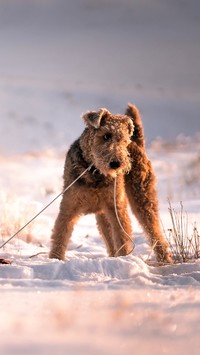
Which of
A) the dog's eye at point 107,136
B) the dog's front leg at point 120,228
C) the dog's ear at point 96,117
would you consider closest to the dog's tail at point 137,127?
the dog's ear at point 96,117

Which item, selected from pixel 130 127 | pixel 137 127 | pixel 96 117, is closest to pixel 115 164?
pixel 96 117

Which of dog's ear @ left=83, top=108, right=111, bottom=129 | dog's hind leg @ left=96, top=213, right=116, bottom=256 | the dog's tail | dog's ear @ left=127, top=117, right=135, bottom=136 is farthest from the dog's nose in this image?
dog's hind leg @ left=96, top=213, right=116, bottom=256

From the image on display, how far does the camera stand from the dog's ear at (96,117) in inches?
238

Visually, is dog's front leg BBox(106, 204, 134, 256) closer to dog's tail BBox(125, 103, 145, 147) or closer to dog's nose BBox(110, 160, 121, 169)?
Answer: dog's nose BBox(110, 160, 121, 169)

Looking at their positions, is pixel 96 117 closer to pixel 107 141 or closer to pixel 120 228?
pixel 107 141

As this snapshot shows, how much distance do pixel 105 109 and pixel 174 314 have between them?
152 inches

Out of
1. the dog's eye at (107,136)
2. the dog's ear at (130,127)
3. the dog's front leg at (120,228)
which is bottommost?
the dog's front leg at (120,228)

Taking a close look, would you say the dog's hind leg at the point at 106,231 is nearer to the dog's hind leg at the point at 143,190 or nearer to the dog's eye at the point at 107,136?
the dog's hind leg at the point at 143,190

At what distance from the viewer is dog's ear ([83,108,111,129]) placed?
605cm

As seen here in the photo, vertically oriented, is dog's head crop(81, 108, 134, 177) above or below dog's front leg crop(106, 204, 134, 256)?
above

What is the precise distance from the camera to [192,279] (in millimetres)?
4445

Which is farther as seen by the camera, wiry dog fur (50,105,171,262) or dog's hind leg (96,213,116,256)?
dog's hind leg (96,213,116,256)

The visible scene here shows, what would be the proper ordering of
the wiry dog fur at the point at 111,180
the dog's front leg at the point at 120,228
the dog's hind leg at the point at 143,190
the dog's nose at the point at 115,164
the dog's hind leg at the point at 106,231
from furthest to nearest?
the dog's hind leg at the point at 106,231, the dog's hind leg at the point at 143,190, the dog's front leg at the point at 120,228, the wiry dog fur at the point at 111,180, the dog's nose at the point at 115,164

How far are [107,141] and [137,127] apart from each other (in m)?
0.99
